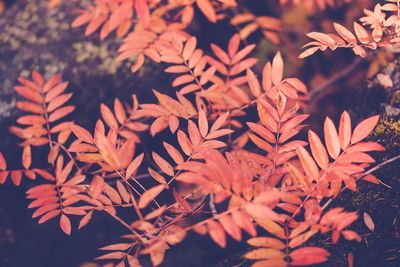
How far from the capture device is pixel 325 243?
1.82 meters

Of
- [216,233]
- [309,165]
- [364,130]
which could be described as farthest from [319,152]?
[216,233]

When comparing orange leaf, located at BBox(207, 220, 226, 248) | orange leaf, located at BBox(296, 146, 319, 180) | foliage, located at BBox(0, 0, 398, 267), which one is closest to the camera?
orange leaf, located at BBox(207, 220, 226, 248)

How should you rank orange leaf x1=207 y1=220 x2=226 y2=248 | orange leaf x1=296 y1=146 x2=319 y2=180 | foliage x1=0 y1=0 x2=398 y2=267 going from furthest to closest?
orange leaf x1=296 y1=146 x2=319 y2=180, foliage x1=0 y1=0 x2=398 y2=267, orange leaf x1=207 y1=220 x2=226 y2=248

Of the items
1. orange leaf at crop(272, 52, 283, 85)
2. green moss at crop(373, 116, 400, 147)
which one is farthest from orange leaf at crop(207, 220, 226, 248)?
green moss at crop(373, 116, 400, 147)

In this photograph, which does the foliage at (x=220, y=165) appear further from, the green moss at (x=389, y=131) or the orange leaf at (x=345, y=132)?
the green moss at (x=389, y=131)

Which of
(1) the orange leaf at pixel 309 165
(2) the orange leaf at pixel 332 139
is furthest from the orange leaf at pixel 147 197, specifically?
(2) the orange leaf at pixel 332 139

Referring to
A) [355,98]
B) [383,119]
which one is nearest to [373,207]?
[383,119]

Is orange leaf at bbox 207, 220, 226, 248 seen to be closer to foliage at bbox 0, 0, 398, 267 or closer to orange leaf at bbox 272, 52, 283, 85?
foliage at bbox 0, 0, 398, 267

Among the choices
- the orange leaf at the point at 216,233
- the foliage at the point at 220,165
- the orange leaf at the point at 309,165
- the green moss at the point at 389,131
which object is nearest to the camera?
the orange leaf at the point at 216,233

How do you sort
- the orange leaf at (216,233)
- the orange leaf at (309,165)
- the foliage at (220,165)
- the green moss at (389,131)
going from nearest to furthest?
the orange leaf at (216,233), the foliage at (220,165), the orange leaf at (309,165), the green moss at (389,131)

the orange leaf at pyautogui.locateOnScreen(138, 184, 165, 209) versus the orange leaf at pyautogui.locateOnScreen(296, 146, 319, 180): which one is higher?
the orange leaf at pyautogui.locateOnScreen(138, 184, 165, 209)

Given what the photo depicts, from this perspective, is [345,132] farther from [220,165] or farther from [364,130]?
[220,165]

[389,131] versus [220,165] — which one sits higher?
[220,165]

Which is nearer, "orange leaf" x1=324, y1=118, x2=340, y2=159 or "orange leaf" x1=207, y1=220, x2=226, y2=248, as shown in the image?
"orange leaf" x1=207, y1=220, x2=226, y2=248
